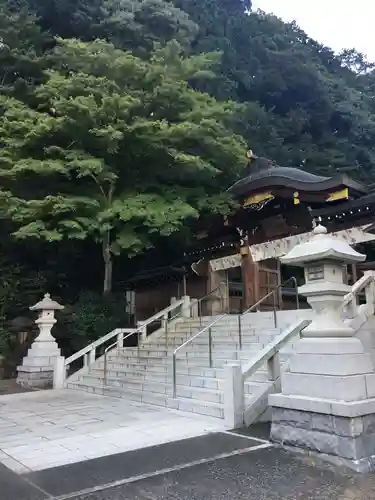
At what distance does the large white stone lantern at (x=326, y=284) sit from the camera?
5.08m

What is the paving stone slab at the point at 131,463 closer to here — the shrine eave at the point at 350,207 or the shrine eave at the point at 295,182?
the shrine eave at the point at 350,207

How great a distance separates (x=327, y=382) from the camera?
4746 mm

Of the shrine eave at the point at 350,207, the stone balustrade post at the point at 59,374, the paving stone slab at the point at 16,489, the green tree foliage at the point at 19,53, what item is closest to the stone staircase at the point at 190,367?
the stone balustrade post at the point at 59,374

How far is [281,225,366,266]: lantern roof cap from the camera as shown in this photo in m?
5.12

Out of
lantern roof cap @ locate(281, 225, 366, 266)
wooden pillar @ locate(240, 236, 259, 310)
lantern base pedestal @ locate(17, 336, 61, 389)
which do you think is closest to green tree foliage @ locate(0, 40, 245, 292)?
wooden pillar @ locate(240, 236, 259, 310)

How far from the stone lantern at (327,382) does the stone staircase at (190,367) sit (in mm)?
1563

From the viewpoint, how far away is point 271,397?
528 centimetres

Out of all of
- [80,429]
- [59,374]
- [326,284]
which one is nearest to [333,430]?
[326,284]

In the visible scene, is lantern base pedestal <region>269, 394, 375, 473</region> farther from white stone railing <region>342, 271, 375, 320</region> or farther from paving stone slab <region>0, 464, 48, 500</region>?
white stone railing <region>342, 271, 375, 320</region>

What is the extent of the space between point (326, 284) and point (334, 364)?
0.92 metres

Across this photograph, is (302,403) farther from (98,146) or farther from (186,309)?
(98,146)

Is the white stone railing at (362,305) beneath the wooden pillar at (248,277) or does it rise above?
beneath

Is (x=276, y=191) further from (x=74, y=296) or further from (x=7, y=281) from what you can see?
(x=7, y=281)

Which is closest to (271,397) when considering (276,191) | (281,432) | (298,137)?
(281,432)
